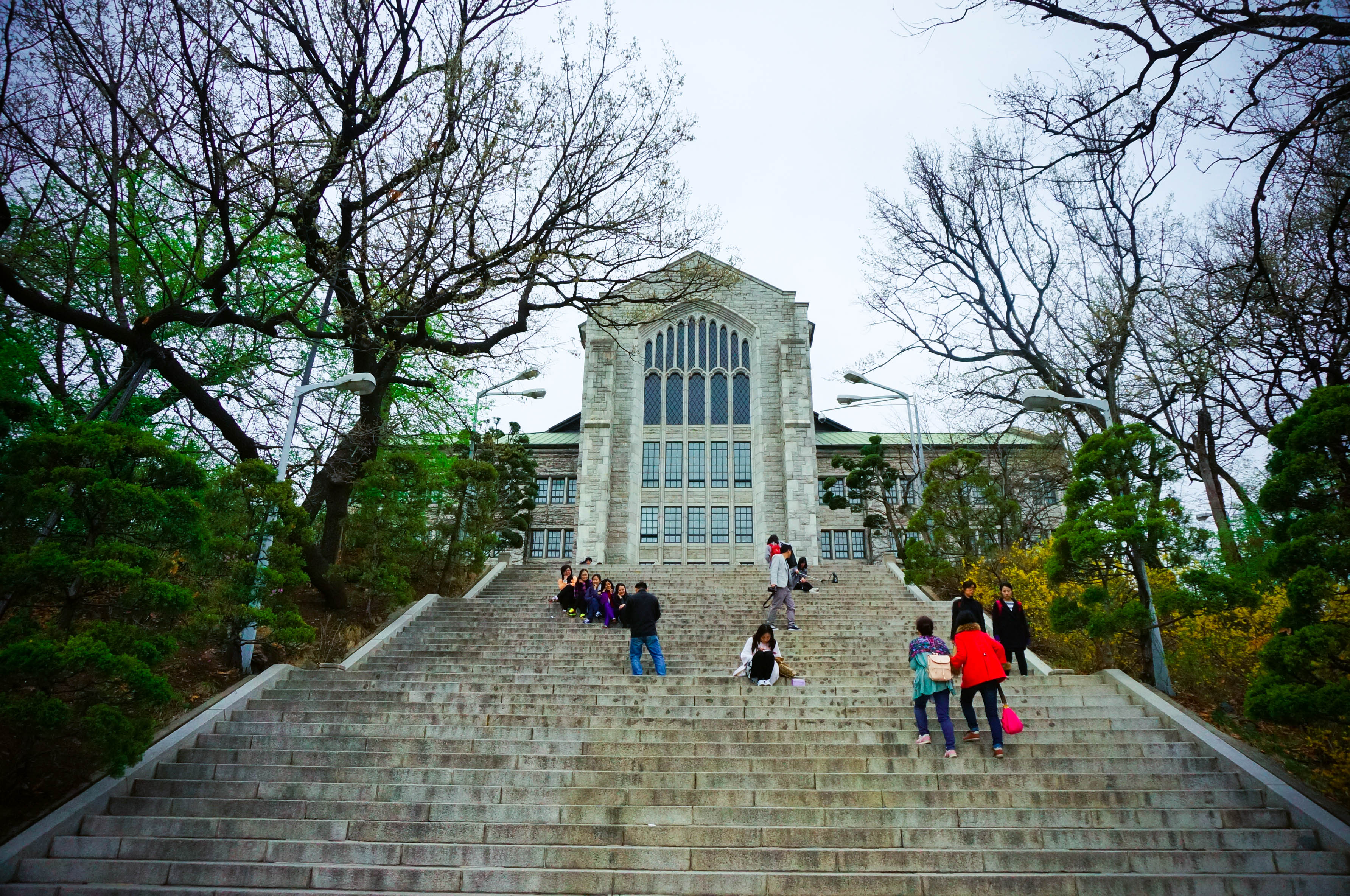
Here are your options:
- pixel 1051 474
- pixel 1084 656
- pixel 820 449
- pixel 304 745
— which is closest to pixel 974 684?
pixel 1084 656

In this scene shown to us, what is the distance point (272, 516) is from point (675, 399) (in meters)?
21.8

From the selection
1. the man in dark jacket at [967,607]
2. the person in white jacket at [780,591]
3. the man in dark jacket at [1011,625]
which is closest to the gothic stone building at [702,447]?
the person in white jacket at [780,591]

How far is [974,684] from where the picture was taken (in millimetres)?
7949

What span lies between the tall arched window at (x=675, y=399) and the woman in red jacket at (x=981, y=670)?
23.9 meters

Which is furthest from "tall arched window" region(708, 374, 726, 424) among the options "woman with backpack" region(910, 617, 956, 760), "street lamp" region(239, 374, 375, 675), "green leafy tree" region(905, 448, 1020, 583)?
"woman with backpack" region(910, 617, 956, 760)

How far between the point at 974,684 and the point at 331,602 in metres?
12.4

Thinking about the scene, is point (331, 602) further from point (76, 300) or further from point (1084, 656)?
point (1084, 656)

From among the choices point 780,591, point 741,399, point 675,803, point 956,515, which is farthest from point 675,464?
point 675,803

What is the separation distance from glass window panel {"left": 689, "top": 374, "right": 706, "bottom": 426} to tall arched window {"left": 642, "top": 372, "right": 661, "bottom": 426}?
4.17 feet

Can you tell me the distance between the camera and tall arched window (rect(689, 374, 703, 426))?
31.8 m

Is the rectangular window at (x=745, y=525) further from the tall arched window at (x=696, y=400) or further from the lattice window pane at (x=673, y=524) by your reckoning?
the tall arched window at (x=696, y=400)

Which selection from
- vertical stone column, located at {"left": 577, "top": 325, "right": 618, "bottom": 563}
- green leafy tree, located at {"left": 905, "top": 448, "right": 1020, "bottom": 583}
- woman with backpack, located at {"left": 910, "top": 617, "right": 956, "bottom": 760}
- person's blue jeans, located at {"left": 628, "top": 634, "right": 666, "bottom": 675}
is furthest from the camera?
vertical stone column, located at {"left": 577, "top": 325, "right": 618, "bottom": 563}

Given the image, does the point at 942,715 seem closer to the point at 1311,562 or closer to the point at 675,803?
the point at 675,803

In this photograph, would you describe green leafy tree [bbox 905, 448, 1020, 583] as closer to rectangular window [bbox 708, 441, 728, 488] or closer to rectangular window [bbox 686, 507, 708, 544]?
rectangular window [bbox 686, 507, 708, 544]
